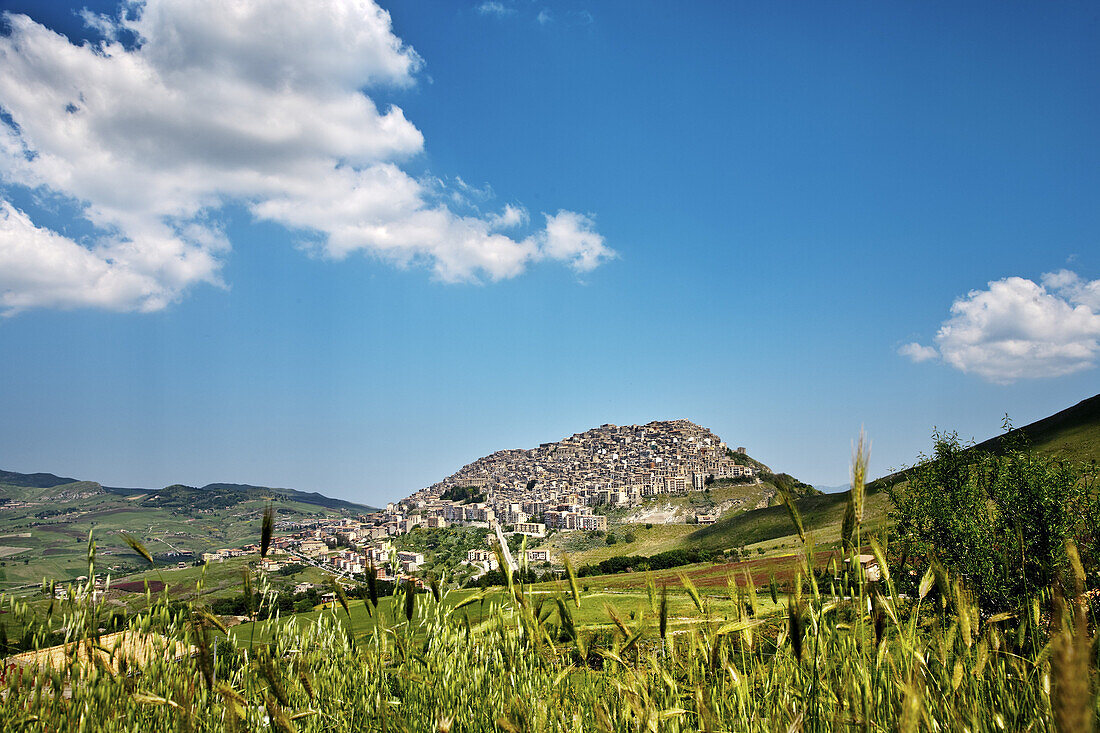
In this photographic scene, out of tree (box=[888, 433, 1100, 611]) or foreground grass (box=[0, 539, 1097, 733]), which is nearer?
foreground grass (box=[0, 539, 1097, 733])

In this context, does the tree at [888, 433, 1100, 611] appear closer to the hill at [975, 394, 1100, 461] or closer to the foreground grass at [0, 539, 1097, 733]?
the foreground grass at [0, 539, 1097, 733]

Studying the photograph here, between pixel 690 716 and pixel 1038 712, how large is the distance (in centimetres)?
128

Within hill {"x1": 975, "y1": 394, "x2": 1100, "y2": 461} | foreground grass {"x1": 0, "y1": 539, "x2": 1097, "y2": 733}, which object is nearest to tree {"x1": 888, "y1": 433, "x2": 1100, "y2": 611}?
foreground grass {"x1": 0, "y1": 539, "x2": 1097, "y2": 733}

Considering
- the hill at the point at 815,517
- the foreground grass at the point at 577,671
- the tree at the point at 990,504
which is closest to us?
the foreground grass at the point at 577,671

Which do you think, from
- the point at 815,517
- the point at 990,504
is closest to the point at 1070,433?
the point at 815,517

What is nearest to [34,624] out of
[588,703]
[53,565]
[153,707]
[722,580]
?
[153,707]

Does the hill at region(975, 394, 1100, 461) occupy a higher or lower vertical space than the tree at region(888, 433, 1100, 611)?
higher

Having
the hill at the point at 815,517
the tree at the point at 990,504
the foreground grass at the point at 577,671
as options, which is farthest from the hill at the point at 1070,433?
the foreground grass at the point at 577,671

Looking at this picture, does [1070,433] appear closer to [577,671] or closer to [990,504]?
[990,504]

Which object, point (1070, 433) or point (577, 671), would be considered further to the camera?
point (1070, 433)

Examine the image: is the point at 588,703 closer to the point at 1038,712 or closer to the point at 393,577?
the point at 393,577

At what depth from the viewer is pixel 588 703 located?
2973mm

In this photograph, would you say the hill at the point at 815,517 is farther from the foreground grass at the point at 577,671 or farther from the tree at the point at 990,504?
the foreground grass at the point at 577,671

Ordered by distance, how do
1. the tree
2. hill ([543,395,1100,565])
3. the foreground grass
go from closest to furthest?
1. the foreground grass
2. the tree
3. hill ([543,395,1100,565])
